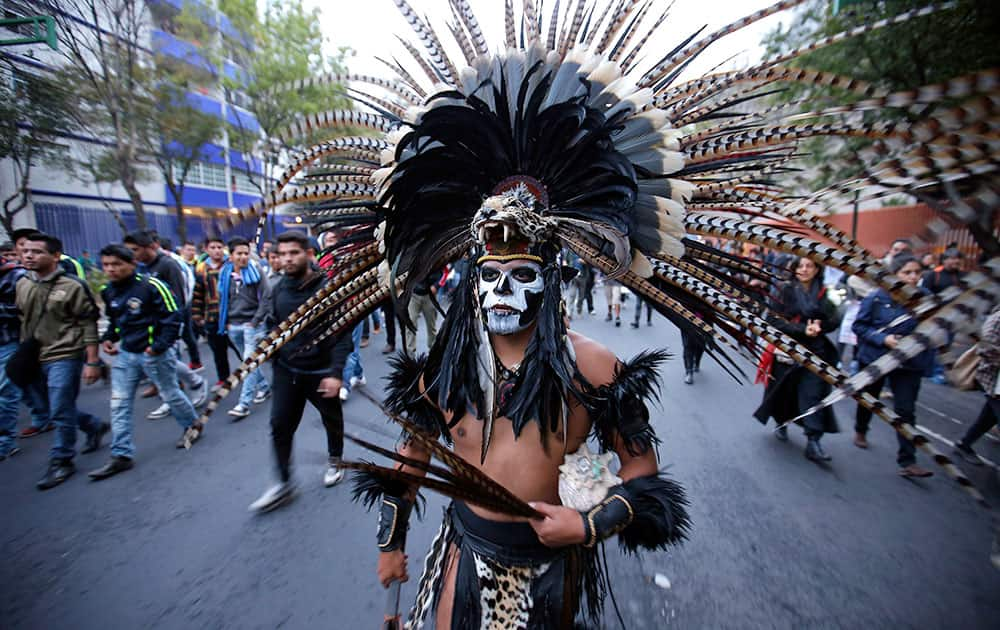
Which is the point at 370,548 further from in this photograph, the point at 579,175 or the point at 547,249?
the point at 579,175

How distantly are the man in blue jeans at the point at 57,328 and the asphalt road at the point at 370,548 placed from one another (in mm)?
317

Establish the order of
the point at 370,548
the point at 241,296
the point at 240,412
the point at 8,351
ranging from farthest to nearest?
the point at 241,296 → the point at 240,412 → the point at 8,351 → the point at 370,548

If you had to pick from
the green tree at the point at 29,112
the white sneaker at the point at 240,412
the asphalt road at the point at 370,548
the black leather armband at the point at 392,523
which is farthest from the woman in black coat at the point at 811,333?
the green tree at the point at 29,112

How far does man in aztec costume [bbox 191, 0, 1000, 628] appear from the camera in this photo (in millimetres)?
1501

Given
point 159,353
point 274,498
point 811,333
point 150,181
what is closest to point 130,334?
point 159,353

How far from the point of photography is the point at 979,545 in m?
3.21

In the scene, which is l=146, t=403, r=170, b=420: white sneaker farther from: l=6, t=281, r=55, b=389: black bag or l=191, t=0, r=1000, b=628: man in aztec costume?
l=191, t=0, r=1000, b=628: man in aztec costume

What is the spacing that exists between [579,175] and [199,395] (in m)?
6.34

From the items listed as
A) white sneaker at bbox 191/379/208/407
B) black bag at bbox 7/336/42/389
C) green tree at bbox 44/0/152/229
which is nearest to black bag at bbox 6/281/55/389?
black bag at bbox 7/336/42/389

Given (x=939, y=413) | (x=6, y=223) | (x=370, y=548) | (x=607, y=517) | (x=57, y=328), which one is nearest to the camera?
(x=607, y=517)

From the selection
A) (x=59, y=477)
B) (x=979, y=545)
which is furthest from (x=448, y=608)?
(x=59, y=477)

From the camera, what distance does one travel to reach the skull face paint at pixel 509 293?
1.62 m

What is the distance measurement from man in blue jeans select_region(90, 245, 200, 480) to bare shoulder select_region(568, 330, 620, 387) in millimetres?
4367

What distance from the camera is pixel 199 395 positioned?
6.11m
